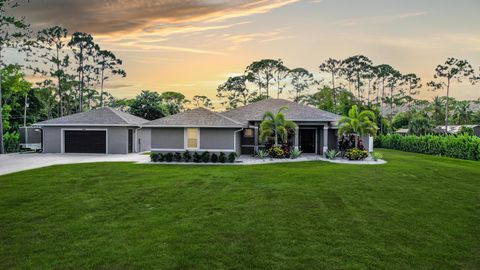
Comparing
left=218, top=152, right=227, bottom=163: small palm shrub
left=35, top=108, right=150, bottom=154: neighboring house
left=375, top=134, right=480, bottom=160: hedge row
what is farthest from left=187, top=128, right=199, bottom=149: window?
left=375, top=134, right=480, bottom=160: hedge row

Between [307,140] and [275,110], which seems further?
[275,110]

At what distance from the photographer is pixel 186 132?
2334 centimetres

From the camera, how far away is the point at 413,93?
65.9 meters

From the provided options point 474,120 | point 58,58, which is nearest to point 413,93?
point 474,120

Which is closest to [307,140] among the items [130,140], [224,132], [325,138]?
[325,138]

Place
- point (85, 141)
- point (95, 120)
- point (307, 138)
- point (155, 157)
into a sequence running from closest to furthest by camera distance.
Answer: point (155, 157)
point (307, 138)
point (95, 120)
point (85, 141)

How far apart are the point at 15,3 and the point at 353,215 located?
1391 inches

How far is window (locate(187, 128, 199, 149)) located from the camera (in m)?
23.3

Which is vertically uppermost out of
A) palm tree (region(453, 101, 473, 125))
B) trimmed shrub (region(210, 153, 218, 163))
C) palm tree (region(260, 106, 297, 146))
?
palm tree (region(453, 101, 473, 125))

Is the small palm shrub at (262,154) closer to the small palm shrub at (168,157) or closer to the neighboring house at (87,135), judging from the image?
the small palm shrub at (168,157)

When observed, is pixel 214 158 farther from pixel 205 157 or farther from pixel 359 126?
pixel 359 126

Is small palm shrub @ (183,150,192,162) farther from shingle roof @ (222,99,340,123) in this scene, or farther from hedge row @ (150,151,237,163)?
shingle roof @ (222,99,340,123)

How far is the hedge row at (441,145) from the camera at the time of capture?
2764 cm

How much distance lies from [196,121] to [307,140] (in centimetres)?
1045
